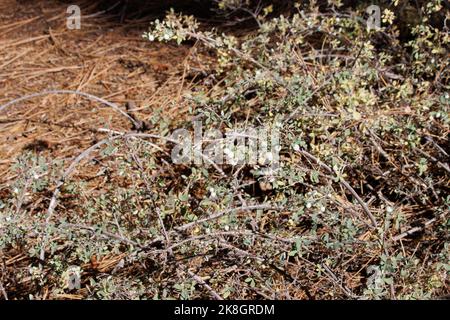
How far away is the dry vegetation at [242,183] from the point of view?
1.98m

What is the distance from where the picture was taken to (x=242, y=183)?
240 cm

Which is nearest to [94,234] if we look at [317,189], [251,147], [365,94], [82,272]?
[82,272]

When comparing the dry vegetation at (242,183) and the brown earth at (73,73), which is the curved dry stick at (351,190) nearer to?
the dry vegetation at (242,183)

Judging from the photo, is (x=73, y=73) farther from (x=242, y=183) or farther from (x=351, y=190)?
(x=351, y=190)

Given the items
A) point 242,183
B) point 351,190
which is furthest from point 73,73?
point 351,190

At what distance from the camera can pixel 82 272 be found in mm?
2186

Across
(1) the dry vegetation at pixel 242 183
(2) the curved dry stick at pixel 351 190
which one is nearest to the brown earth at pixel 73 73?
(1) the dry vegetation at pixel 242 183

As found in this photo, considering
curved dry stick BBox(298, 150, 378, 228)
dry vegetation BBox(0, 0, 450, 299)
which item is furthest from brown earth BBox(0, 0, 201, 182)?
curved dry stick BBox(298, 150, 378, 228)

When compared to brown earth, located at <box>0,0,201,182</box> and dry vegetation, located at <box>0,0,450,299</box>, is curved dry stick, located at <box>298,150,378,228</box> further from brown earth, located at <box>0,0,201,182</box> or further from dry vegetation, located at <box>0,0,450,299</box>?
brown earth, located at <box>0,0,201,182</box>

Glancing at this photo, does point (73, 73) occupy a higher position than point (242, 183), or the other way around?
point (73, 73)

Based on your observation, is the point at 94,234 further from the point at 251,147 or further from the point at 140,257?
the point at 251,147

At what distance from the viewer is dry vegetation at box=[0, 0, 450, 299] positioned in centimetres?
198

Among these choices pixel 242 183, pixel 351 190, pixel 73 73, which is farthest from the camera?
pixel 73 73
